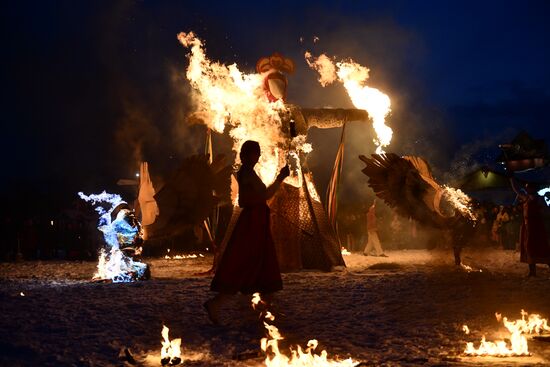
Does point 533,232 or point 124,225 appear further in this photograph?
point 533,232

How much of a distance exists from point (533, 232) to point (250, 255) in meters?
8.89

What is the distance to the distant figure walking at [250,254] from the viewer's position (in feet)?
20.9

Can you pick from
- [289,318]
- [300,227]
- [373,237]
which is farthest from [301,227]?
[373,237]

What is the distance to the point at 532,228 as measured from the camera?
506 inches

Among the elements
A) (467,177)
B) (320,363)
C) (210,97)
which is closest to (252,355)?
(320,363)

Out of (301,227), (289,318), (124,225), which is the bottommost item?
(289,318)

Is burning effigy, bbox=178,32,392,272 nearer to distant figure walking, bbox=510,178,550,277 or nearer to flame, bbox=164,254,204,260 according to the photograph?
distant figure walking, bbox=510,178,550,277

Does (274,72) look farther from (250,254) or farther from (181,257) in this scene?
(181,257)

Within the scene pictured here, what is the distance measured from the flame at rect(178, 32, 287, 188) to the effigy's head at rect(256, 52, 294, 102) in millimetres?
158

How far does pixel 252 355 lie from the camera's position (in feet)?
17.3

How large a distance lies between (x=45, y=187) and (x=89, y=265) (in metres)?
20.2

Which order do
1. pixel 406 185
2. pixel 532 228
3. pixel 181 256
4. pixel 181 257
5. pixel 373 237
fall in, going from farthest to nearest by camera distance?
pixel 181 256
pixel 181 257
pixel 373 237
pixel 406 185
pixel 532 228

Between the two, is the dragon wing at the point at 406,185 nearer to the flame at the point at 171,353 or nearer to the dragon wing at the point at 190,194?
the dragon wing at the point at 190,194

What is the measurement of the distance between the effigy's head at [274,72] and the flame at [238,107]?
0.16m
